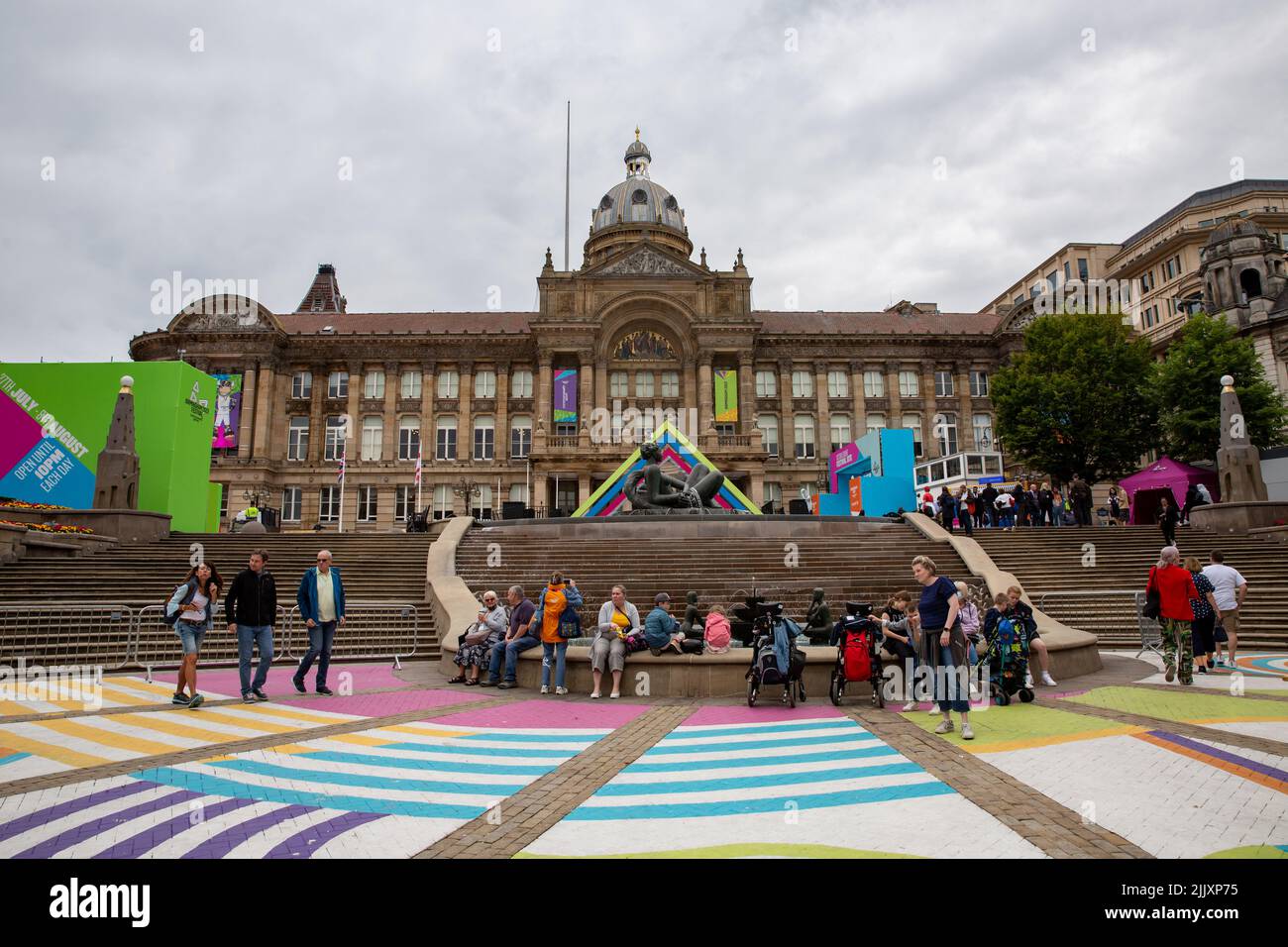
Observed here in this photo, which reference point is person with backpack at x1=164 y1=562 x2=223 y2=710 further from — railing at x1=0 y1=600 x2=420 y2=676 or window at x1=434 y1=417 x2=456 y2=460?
window at x1=434 y1=417 x2=456 y2=460

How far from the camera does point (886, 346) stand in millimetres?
57781

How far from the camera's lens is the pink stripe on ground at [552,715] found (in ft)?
26.9

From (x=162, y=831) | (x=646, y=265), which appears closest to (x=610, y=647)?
(x=162, y=831)

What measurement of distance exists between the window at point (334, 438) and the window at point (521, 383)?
13.0 meters

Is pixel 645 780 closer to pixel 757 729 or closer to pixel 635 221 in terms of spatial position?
pixel 757 729

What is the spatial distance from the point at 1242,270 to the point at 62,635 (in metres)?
61.6

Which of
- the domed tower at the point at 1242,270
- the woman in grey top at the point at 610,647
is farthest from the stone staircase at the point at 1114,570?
the domed tower at the point at 1242,270

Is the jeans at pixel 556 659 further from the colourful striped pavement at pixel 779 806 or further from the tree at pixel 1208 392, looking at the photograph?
the tree at pixel 1208 392

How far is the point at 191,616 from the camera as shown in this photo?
9.06 m

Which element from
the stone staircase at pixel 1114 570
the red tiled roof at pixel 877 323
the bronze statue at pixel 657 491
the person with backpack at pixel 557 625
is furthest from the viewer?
the red tiled roof at pixel 877 323

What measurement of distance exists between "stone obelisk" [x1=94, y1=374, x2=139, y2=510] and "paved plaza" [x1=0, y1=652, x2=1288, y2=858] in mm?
15644

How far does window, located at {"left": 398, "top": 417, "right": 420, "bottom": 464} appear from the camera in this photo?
181ft

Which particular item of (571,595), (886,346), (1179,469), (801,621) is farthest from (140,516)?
(886,346)
